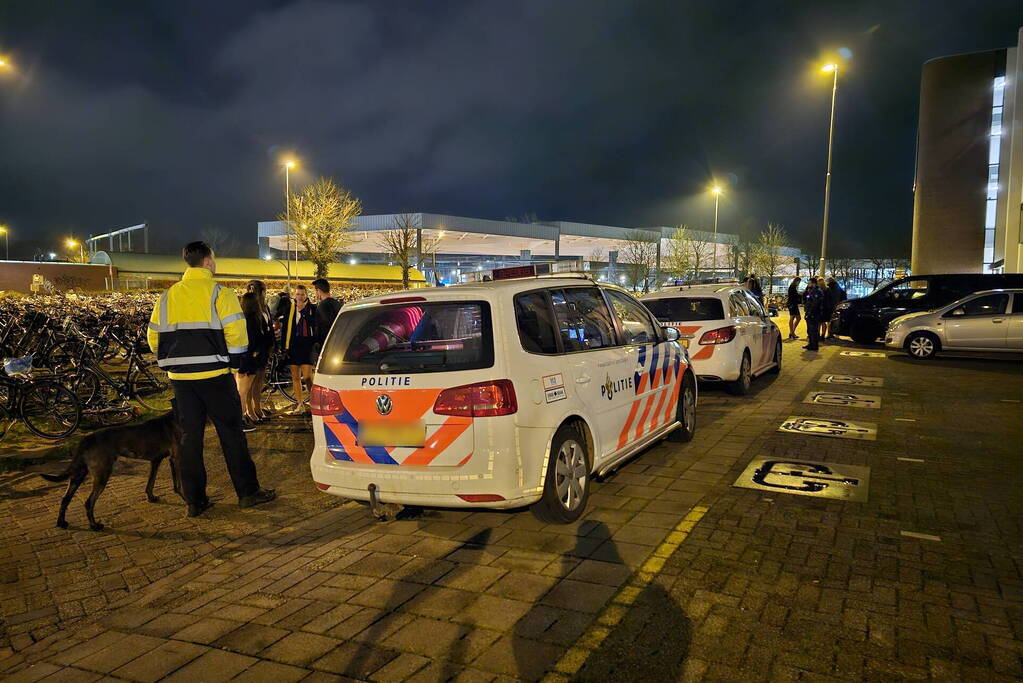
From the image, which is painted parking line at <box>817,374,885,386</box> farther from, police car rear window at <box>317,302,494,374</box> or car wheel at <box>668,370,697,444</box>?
police car rear window at <box>317,302,494,374</box>

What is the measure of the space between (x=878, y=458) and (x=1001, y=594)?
304 centimetres

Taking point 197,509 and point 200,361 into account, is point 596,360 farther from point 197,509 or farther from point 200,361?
point 197,509

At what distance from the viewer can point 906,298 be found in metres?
17.8

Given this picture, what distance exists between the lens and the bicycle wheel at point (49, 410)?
7559 millimetres

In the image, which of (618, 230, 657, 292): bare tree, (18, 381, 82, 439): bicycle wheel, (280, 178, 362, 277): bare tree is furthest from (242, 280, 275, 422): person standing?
(618, 230, 657, 292): bare tree

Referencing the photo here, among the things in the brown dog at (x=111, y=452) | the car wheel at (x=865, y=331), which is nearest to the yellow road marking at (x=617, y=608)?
the brown dog at (x=111, y=452)

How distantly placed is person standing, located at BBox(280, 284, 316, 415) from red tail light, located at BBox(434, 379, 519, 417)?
17.1 feet

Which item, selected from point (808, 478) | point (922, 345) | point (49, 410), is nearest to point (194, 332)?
point (49, 410)

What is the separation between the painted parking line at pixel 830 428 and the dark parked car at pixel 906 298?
11.1 meters

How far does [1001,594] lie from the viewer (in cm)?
355

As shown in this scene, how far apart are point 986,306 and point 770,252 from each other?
102 ft

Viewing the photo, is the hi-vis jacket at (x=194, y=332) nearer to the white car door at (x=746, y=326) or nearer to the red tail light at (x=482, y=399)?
the red tail light at (x=482, y=399)

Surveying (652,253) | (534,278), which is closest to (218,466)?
(534,278)

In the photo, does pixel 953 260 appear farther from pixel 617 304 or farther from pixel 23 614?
pixel 23 614
